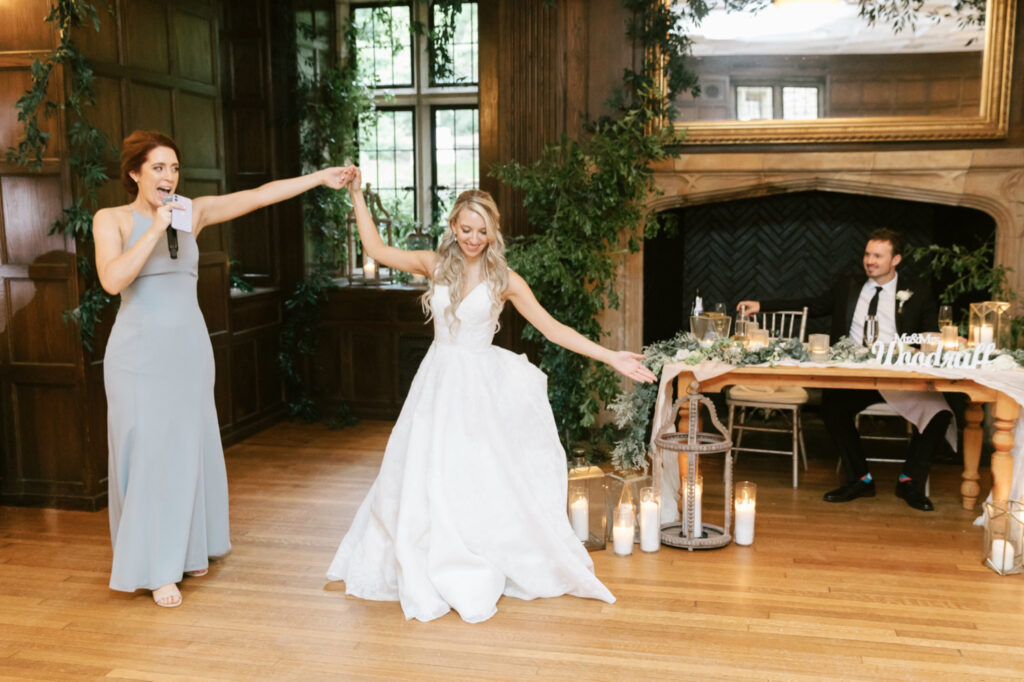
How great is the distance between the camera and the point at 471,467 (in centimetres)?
378

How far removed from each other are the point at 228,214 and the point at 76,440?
1744 millimetres

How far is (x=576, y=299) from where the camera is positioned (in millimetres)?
5574

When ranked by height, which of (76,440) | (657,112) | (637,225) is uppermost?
(657,112)

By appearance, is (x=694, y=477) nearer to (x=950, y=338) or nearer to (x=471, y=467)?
(x=471, y=467)

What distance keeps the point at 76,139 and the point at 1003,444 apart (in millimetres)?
4692

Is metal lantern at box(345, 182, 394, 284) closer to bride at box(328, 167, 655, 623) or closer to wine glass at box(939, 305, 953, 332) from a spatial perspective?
bride at box(328, 167, 655, 623)

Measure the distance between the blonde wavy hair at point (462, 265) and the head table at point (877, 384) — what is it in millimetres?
1168

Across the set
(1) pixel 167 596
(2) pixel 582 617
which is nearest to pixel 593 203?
(2) pixel 582 617

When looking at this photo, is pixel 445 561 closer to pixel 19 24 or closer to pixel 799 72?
pixel 19 24

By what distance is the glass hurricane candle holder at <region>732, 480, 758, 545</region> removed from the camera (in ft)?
14.3

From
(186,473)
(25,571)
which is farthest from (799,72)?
(25,571)

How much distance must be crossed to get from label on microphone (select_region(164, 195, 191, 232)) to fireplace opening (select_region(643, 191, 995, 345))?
3774mm

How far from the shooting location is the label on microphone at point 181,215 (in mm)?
3607

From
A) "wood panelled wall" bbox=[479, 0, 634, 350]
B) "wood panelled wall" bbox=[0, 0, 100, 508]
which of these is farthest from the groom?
"wood panelled wall" bbox=[0, 0, 100, 508]
